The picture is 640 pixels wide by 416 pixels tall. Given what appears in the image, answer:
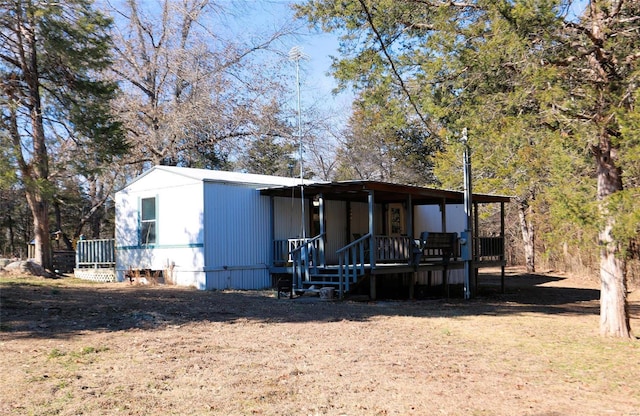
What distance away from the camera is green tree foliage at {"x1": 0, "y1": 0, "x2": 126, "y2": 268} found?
14.9 metres

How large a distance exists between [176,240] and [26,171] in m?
3.99

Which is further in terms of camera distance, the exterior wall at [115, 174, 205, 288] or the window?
the window

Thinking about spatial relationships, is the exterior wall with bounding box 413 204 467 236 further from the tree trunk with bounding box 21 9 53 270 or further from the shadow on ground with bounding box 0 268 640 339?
the tree trunk with bounding box 21 9 53 270

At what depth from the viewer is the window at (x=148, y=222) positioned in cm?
1706

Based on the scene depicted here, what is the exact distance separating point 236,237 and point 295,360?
362 inches

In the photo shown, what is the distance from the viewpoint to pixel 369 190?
563 inches

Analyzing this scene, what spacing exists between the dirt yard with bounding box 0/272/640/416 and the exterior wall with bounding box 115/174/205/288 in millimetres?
3363

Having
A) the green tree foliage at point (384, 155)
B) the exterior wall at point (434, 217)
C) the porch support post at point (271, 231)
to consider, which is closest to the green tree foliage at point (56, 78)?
the porch support post at point (271, 231)

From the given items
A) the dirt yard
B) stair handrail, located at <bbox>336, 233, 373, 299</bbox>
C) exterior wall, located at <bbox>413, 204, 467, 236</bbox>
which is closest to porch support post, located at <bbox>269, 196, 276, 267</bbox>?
stair handrail, located at <bbox>336, 233, 373, 299</bbox>

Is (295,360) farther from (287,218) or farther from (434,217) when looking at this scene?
(434,217)

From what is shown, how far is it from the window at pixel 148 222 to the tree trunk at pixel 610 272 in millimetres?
11652

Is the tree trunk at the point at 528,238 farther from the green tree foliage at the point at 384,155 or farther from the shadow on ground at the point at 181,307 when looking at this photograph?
the shadow on ground at the point at 181,307

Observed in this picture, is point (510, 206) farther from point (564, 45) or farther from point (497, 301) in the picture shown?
point (564, 45)

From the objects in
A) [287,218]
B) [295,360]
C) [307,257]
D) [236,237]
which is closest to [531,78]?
[295,360]
